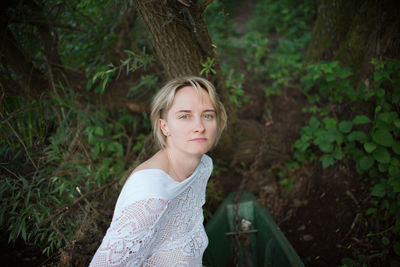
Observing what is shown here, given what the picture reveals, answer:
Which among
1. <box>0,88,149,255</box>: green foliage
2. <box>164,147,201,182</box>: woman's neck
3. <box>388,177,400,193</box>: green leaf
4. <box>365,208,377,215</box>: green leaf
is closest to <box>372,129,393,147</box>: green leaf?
<box>388,177,400,193</box>: green leaf

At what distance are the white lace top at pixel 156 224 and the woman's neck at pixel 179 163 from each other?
0.06 meters

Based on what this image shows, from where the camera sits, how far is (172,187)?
1415mm

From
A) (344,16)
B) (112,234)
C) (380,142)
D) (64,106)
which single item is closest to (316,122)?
(380,142)

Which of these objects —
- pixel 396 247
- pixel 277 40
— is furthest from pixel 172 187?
pixel 277 40

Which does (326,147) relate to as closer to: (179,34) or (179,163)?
(179,163)

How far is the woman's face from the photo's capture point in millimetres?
1515

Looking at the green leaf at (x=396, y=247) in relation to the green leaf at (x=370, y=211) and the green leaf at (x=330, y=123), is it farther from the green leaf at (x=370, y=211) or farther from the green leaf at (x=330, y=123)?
the green leaf at (x=330, y=123)

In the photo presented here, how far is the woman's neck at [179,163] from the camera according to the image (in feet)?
5.20

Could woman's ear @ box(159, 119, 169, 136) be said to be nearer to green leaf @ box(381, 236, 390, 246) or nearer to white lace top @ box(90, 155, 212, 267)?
white lace top @ box(90, 155, 212, 267)

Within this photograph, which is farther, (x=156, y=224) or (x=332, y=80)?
(x=332, y=80)

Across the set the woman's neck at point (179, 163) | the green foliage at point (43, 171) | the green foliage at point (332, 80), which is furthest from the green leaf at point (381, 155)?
the green foliage at point (43, 171)

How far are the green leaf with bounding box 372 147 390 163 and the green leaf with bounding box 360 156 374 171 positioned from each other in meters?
0.06

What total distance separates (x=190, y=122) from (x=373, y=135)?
190 cm

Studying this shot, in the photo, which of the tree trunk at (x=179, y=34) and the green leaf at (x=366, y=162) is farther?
the green leaf at (x=366, y=162)
